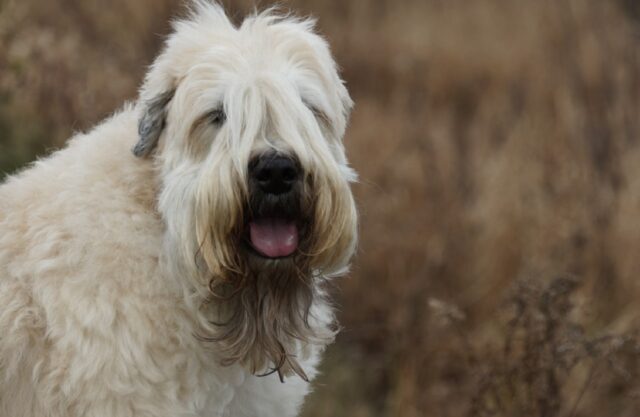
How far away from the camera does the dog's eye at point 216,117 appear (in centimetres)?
385

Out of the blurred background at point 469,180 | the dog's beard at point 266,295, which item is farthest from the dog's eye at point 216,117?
the blurred background at point 469,180

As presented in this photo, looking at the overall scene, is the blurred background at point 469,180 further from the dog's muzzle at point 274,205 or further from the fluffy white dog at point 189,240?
the dog's muzzle at point 274,205

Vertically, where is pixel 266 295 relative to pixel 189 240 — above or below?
below

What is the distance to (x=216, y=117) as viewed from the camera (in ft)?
12.7

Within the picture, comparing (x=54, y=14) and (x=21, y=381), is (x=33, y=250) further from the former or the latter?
(x=54, y=14)

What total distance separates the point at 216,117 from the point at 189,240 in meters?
0.44

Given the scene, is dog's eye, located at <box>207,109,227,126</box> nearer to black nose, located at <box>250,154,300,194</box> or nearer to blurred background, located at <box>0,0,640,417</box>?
black nose, located at <box>250,154,300,194</box>

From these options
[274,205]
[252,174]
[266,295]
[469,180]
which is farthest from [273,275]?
[469,180]

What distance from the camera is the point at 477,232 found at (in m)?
8.30

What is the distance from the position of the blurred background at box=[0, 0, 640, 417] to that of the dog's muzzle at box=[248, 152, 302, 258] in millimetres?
1448

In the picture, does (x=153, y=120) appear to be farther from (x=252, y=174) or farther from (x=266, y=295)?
(x=266, y=295)

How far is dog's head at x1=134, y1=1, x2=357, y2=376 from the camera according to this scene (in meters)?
3.70

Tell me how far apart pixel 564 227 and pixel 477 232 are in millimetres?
736

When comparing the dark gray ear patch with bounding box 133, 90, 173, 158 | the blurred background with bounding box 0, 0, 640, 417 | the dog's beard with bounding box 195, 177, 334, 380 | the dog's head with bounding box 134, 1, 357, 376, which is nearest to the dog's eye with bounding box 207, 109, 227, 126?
the dog's head with bounding box 134, 1, 357, 376
